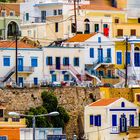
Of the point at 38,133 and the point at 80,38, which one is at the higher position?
the point at 80,38

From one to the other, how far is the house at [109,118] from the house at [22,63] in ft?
24.4

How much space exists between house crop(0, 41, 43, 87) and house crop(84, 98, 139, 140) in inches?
292

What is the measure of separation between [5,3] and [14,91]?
1192 inches

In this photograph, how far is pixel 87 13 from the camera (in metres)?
149

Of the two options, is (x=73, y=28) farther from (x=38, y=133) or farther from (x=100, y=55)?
(x=38, y=133)

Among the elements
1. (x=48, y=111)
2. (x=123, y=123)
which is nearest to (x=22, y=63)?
(x=48, y=111)

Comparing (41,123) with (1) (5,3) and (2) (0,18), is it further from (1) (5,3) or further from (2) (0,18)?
(1) (5,3)

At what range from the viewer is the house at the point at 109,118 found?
127m

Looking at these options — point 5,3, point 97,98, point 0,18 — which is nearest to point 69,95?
point 97,98

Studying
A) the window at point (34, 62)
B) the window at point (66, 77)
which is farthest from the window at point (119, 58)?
the window at point (34, 62)

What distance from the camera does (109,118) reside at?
128 meters

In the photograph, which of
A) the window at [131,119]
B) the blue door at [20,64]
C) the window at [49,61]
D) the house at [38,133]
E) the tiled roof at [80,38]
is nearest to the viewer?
the house at [38,133]

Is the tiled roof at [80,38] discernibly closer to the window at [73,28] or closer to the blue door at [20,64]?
the window at [73,28]

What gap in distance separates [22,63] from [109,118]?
37.2 ft
